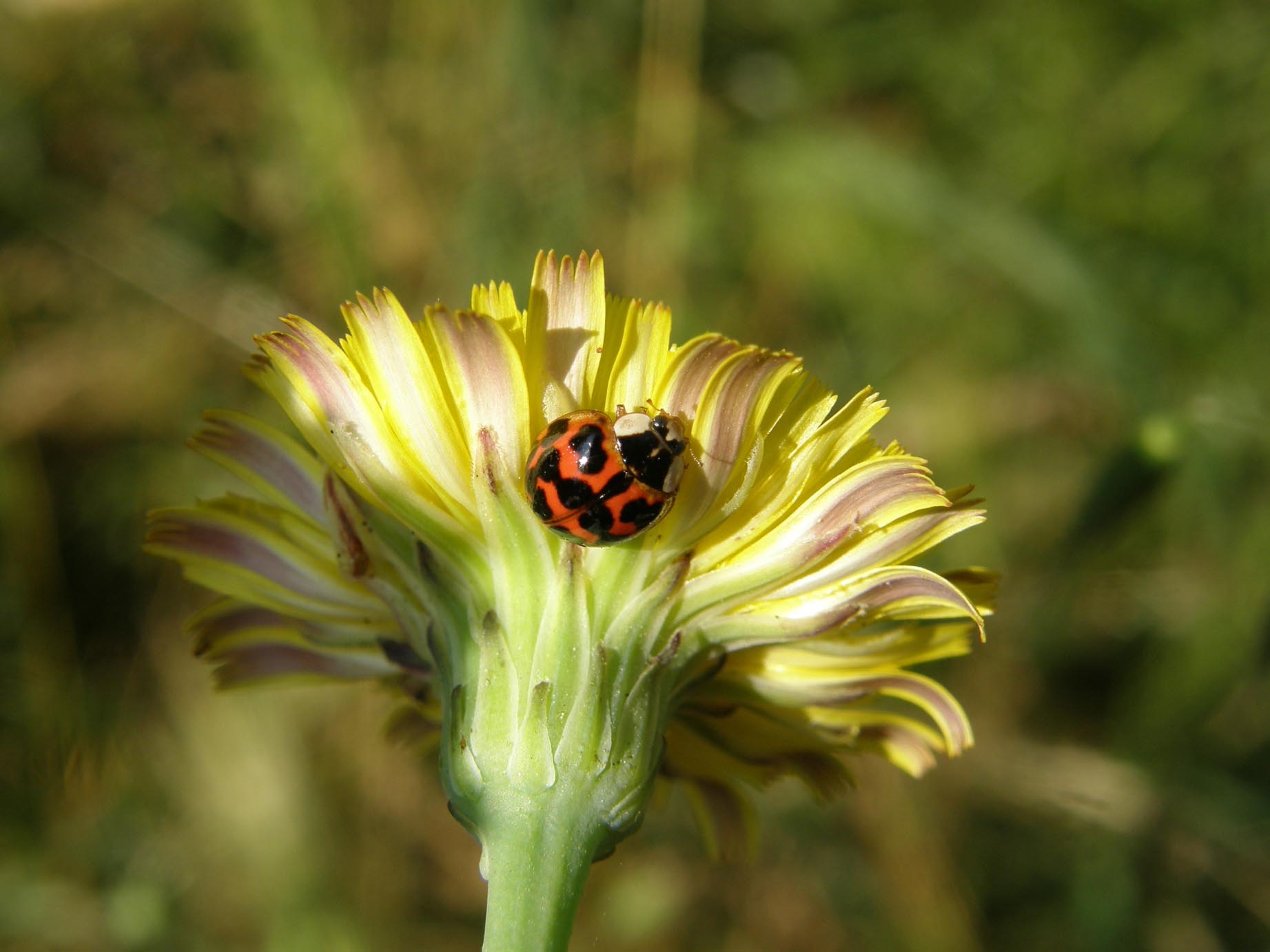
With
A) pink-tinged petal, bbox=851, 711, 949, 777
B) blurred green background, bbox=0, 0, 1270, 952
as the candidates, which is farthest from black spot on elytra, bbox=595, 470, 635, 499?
blurred green background, bbox=0, 0, 1270, 952

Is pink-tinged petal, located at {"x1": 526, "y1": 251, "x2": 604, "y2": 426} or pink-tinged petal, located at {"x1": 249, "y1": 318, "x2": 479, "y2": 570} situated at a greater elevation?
pink-tinged petal, located at {"x1": 526, "y1": 251, "x2": 604, "y2": 426}

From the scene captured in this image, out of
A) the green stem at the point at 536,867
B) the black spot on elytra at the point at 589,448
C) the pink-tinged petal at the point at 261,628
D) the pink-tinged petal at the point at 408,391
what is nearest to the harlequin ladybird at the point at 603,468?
the black spot on elytra at the point at 589,448

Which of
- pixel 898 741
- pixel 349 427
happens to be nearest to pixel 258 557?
pixel 349 427

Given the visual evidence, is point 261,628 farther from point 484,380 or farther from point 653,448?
point 653,448

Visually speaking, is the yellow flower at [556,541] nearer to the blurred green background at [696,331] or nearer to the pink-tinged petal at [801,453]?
the pink-tinged petal at [801,453]

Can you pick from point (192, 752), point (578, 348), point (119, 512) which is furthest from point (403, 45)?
point (578, 348)

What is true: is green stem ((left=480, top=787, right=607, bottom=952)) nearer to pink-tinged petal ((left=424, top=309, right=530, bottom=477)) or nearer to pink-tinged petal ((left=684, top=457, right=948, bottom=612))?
pink-tinged petal ((left=684, top=457, right=948, bottom=612))
